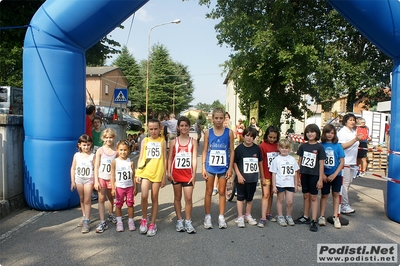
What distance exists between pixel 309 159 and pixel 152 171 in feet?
7.61

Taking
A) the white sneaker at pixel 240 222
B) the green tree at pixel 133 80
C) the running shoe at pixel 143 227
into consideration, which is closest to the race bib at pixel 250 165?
the white sneaker at pixel 240 222

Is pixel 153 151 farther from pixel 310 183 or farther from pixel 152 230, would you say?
pixel 310 183

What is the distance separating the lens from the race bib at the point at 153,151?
15.0 feet

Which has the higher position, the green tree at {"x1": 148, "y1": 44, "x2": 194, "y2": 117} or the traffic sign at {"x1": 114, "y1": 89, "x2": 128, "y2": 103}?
the green tree at {"x1": 148, "y1": 44, "x2": 194, "y2": 117}

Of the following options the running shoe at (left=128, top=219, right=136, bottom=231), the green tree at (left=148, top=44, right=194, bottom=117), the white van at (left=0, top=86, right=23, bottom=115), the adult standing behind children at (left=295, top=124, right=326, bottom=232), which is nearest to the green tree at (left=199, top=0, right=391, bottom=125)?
the white van at (left=0, top=86, right=23, bottom=115)

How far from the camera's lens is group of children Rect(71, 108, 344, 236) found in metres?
4.55

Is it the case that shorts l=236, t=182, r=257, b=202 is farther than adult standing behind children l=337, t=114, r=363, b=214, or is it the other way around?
adult standing behind children l=337, t=114, r=363, b=214

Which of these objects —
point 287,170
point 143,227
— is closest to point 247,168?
point 287,170

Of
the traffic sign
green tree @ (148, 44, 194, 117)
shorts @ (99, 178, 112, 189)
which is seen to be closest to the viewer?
shorts @ (99, 178, 112, 189)

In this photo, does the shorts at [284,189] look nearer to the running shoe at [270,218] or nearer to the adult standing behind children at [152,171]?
the running shoe at [270,218]

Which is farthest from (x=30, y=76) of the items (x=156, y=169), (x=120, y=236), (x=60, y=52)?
(x=120, y=236)

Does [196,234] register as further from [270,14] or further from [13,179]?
[270,14]

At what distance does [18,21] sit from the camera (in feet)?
34.3

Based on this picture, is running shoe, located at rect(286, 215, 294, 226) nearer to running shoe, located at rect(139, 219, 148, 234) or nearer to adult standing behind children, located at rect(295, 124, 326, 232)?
adult standing behind children, located at rect(295, 124, 326, 232)
